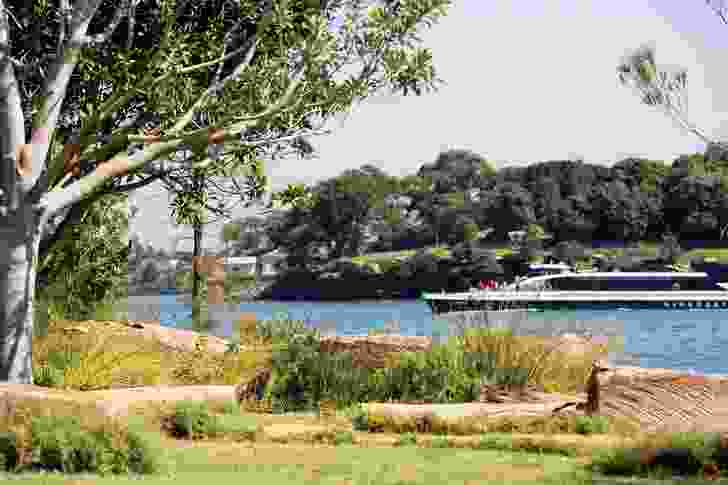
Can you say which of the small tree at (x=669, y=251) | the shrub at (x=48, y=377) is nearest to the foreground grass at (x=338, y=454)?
→ the shrub at (x=48, y=377)

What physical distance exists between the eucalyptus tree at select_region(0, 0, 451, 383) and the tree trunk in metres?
0.01

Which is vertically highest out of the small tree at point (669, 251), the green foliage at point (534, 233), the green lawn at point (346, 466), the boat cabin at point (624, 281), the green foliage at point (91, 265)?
the green foliage at point (534, 233)

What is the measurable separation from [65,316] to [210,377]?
484cm

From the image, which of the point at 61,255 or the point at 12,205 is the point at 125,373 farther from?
the point at 61,255

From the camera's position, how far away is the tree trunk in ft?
36.8

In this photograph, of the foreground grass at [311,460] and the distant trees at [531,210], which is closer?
the foreground grass at [311,460]

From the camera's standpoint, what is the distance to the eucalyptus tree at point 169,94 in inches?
446

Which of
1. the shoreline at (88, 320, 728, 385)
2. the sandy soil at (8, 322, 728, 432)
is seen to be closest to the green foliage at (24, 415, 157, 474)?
the sandy soil at (8, 322, 728, 432)

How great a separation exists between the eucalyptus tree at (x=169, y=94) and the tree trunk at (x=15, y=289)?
0.01 meters

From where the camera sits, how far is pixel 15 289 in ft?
36.9

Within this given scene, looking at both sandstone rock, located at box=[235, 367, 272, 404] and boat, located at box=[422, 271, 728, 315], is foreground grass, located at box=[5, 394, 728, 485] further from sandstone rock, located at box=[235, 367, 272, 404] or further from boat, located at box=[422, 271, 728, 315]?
boat, located at box=[422, 271, 728, 315]

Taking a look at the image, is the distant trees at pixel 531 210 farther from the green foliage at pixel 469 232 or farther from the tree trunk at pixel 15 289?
the tree trunk at pixel 15 289

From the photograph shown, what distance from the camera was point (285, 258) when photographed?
340 feet

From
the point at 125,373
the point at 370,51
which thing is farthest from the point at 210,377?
the point at 370,51
